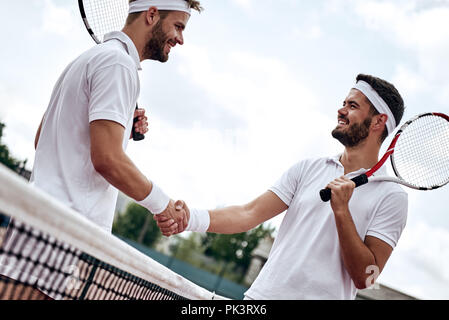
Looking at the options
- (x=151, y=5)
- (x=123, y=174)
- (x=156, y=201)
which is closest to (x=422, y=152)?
(x=156, y=201)

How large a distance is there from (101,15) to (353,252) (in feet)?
6.87

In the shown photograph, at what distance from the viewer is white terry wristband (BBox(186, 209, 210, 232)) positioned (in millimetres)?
2887

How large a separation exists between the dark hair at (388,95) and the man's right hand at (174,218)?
1323 mm

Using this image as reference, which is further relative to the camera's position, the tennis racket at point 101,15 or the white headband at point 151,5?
the tennis racket at point 101,15

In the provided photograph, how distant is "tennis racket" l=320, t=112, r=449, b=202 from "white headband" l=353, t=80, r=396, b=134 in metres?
0.22

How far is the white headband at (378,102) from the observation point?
2945 mm

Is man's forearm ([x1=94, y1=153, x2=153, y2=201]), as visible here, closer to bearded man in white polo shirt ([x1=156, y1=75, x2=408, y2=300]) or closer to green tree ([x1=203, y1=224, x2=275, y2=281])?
bearded man in white polo shirt ([x1=156, y1=75, x2=408, y2=300])

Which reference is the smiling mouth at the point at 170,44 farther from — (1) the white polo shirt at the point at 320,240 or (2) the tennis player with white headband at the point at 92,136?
(1) the white polo shirt at the point at 320,240

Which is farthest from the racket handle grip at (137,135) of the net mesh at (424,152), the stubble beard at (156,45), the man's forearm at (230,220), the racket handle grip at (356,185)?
the net mesh at (424,152)

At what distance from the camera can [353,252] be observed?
2.30 meters

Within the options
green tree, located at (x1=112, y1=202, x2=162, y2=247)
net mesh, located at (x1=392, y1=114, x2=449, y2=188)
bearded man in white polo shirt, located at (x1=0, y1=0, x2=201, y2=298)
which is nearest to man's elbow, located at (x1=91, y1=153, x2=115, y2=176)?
bearded man in white polo shirt, located at (x1=0, y1=0, x2=201, y2=298)

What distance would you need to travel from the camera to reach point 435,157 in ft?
10.8

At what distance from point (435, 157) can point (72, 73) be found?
2.47 m
